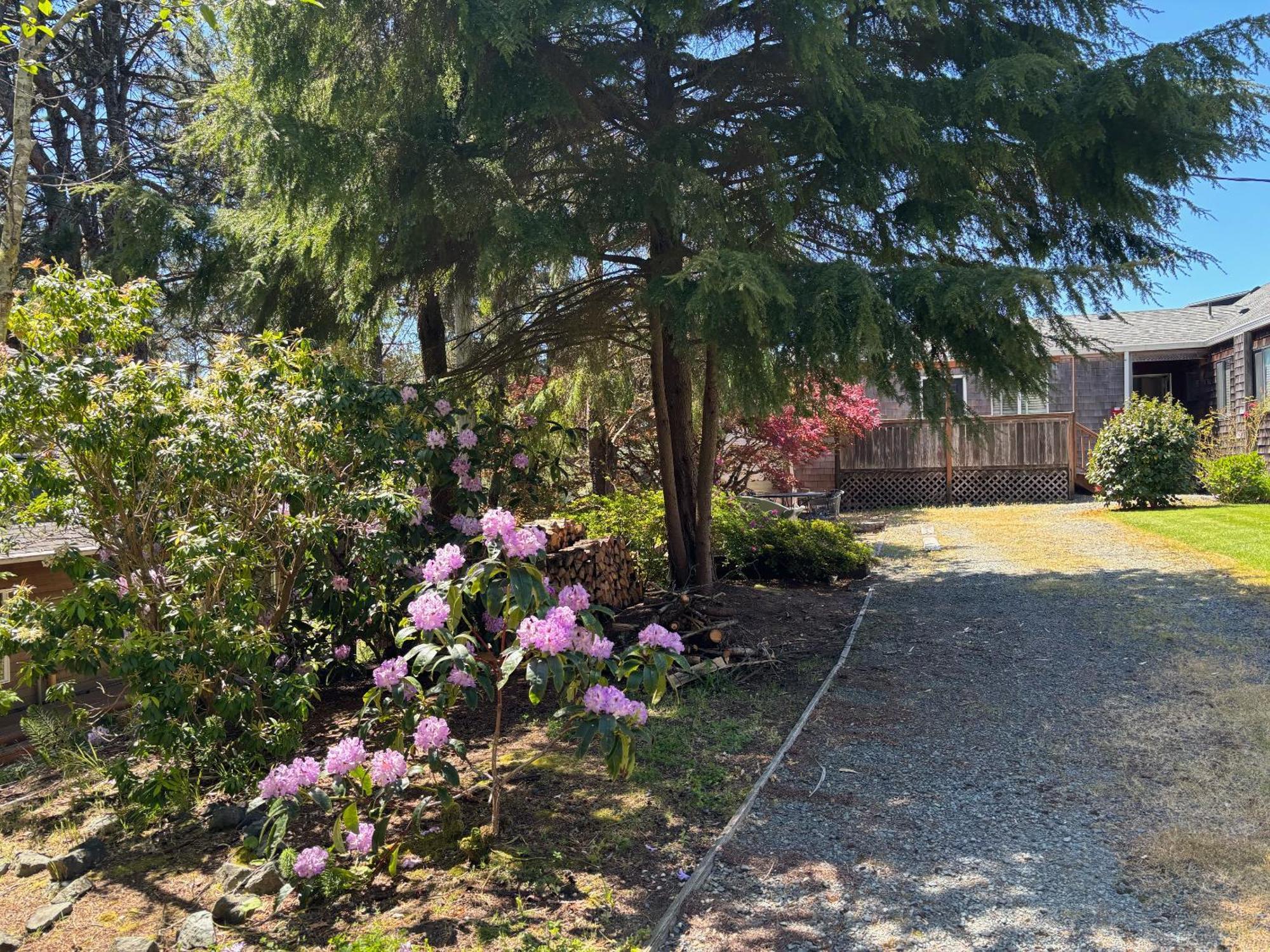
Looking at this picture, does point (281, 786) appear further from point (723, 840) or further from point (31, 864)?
point (723, 840)

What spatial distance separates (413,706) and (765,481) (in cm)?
1528

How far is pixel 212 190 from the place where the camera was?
1048 centimetres

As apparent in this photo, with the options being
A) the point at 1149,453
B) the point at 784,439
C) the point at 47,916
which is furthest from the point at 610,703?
the point at 1149,453

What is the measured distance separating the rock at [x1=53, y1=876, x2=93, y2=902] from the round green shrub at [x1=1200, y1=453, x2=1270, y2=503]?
16.2 m

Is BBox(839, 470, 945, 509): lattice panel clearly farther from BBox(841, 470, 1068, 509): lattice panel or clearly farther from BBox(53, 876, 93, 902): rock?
BBox(53, 876, 93, 902): rock

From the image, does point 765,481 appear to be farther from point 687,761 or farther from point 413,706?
point 413,706

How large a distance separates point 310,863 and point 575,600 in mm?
1340

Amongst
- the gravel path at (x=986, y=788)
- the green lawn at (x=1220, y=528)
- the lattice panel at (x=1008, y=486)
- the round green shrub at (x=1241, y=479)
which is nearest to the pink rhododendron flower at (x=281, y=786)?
the gravel path at (x=986, y=788)

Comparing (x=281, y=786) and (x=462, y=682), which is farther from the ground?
(x=462, y=682)

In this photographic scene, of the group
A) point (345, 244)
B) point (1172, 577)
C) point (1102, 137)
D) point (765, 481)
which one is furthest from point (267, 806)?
point (765, 481)

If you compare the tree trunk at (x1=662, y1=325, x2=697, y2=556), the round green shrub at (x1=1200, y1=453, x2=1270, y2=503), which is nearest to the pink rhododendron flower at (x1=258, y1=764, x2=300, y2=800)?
the tree trunk at (x1=662, y1=325, x2=697, y2=556)

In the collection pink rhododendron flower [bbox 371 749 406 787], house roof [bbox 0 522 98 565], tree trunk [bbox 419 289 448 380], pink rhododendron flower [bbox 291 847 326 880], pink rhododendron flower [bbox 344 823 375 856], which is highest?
tree trunk [bbox 419 289 448 380]

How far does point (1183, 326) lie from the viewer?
19.4 m

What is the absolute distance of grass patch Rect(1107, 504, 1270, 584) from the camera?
9180mm
